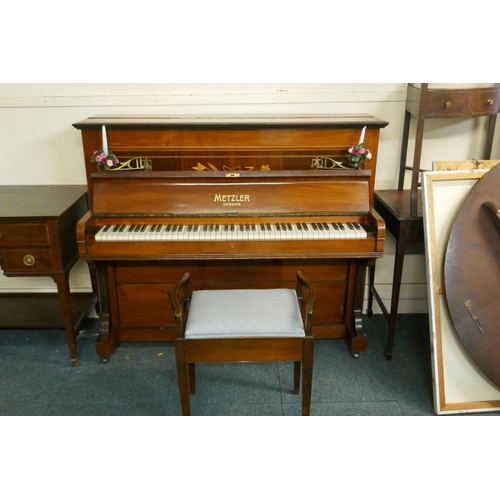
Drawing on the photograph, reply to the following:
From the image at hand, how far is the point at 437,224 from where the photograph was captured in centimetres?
229

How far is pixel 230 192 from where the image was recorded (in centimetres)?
239

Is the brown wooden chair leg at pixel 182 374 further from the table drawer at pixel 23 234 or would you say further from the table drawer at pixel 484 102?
the table drawer at pixel 484 102

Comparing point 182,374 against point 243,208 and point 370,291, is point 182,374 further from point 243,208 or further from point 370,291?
point 370,291

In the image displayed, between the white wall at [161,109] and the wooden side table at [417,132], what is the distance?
16 centimetres

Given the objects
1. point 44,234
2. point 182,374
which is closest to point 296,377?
point 182,374

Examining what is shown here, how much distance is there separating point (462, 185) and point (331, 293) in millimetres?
944

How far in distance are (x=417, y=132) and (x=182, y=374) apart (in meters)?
1.73

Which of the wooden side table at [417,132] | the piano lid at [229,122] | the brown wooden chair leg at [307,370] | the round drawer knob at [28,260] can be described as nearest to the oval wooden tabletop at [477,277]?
the wooden side table at [417,132]

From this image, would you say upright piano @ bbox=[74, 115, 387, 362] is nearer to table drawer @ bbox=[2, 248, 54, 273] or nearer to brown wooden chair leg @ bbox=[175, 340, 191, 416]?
table drawer @ bbox=[2, 248, 54, 273]

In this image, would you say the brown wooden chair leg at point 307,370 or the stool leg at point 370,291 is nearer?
the brown wooden chair leg at point 307,370

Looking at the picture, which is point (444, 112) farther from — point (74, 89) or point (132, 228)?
point (74, 89)

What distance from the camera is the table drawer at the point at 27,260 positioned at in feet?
7.73

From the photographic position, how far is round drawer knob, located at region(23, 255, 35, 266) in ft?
7.76

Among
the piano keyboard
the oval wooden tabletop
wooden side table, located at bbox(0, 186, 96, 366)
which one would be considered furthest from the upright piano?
the oval wooden tabletop
